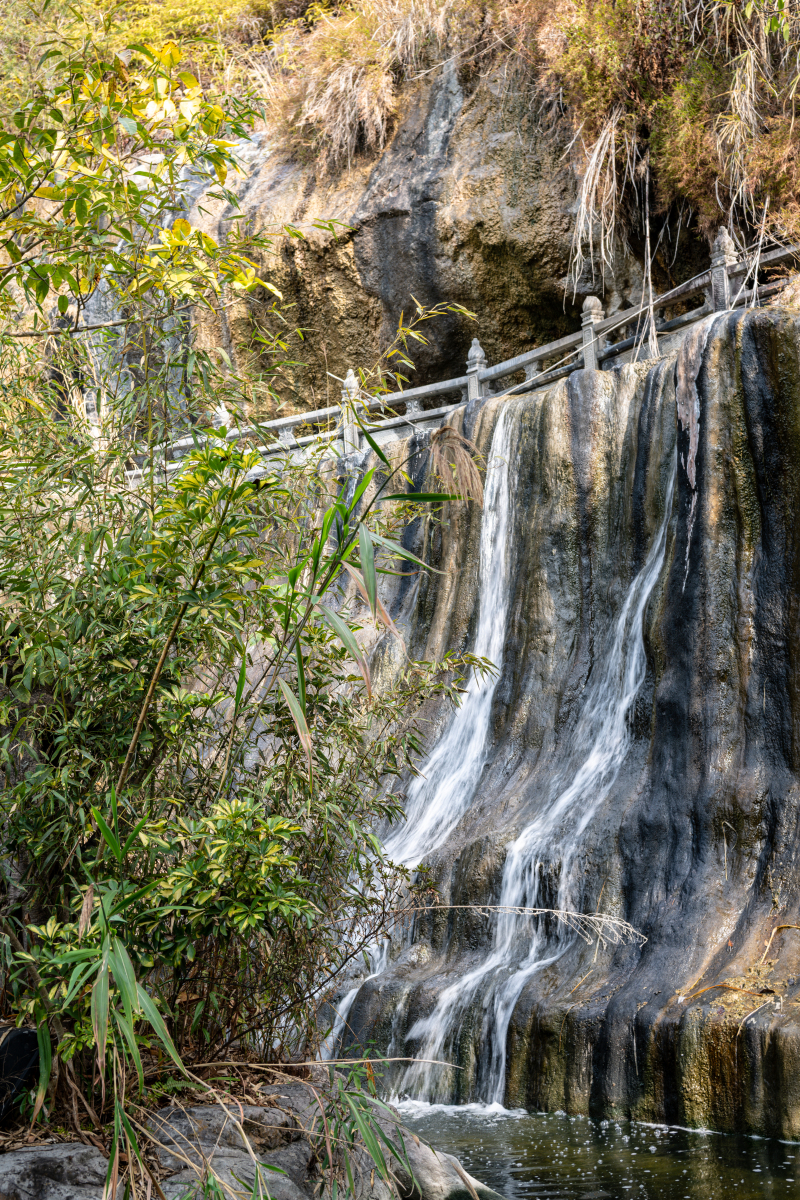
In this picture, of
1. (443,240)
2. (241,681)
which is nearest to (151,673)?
(241,681)

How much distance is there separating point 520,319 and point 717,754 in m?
8.46

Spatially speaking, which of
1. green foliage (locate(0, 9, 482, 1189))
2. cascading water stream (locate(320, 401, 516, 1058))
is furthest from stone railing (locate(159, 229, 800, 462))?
green foliage (locate(0, 9, 482, 1189))

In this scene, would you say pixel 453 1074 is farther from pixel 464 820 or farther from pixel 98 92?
pixel 98 92

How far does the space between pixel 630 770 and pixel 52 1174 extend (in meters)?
4.87

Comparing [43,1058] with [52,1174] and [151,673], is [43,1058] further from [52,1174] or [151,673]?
[151,673]

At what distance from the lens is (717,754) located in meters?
6.56

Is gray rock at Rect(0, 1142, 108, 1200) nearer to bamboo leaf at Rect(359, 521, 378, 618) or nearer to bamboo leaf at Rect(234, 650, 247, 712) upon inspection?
bamboo leaf at Rect(234, 650, 247, 712)

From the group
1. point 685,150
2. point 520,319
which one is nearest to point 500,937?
point 685,150

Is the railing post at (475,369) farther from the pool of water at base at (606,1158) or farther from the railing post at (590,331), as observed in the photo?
the pool of water at base at (606,1158)

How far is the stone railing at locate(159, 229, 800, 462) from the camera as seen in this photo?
8930 millimetres

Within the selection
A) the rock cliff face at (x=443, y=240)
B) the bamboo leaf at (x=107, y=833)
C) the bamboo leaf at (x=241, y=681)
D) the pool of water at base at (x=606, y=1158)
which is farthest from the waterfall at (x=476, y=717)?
the bamboo leaf at (x=107, y=833)

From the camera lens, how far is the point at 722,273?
8945mm

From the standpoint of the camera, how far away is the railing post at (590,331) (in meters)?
10.3

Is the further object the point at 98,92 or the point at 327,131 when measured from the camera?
the point at 327,131
